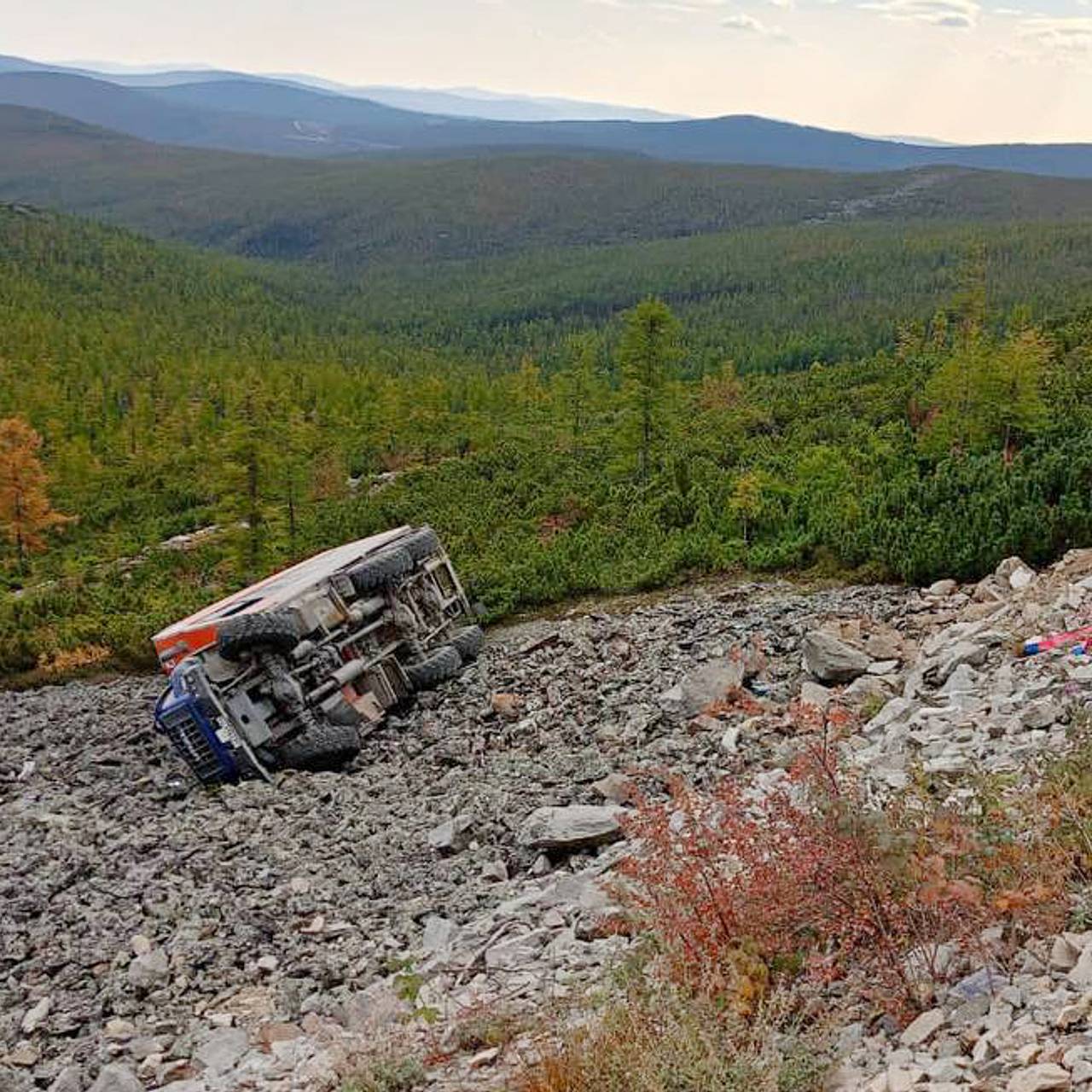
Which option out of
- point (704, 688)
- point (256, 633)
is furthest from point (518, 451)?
point (704, 688)

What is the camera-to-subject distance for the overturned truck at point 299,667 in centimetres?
1328

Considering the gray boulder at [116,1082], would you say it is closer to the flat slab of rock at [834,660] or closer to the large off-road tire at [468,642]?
the flat slab of rock at [834,660]

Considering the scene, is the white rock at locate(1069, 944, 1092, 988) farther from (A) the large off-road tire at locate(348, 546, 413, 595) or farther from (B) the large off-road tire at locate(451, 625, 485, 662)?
(B) the large off-road tire at locate(451, 625, 485, 662)

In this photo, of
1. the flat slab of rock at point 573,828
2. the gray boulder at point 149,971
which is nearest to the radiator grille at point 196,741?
the gray boulder at point 149,971

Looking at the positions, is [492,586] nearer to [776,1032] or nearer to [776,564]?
[776,564]

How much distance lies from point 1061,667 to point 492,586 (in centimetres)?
1333

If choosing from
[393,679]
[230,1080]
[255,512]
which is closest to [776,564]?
[393,679]

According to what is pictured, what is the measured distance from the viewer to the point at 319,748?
13.6 meters

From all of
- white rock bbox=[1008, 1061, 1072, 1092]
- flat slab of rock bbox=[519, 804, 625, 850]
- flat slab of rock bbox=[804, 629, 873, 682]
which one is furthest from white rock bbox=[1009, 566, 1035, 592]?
white rock bbox=[1008, 1061, 1072, 1092]

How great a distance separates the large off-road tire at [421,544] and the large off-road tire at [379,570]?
48 cm

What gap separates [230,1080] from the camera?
7.34m

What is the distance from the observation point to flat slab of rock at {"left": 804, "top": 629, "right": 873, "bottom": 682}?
12.4 m

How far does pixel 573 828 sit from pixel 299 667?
5.67 m

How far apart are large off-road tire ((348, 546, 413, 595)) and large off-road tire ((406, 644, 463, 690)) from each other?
1.35m
